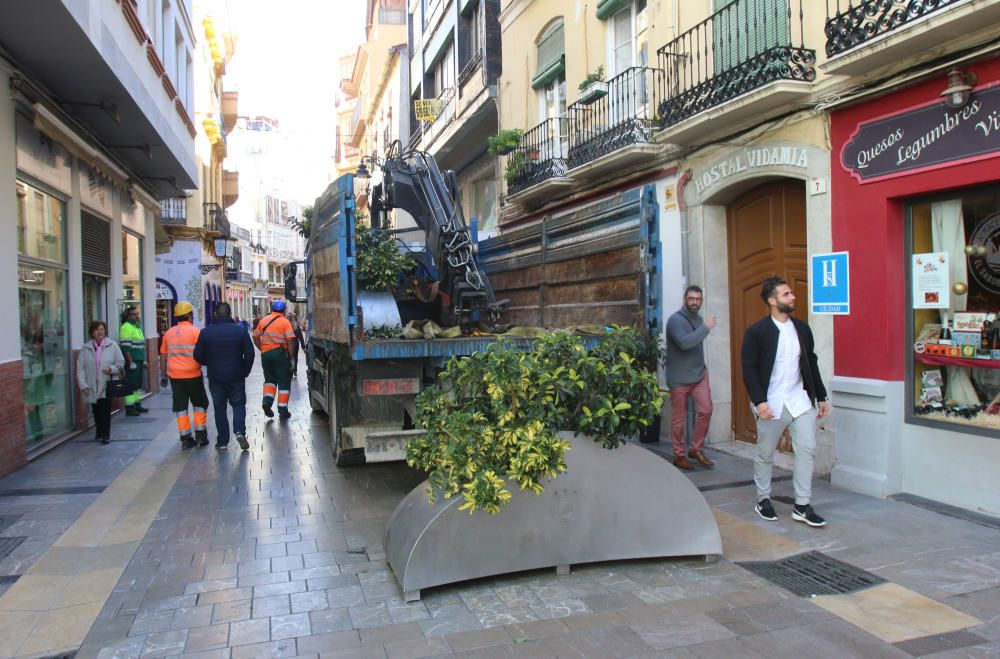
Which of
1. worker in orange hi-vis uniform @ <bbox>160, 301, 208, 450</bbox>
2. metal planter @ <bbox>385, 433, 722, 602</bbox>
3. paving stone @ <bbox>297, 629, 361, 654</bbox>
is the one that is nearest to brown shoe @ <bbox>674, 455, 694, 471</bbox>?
metal planter @ <bbox>385, 433, 722, 602</bbox>

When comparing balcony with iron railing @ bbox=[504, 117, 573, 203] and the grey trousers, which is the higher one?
balcony with iron railing @ bbox=[504, 117, 573, 203]

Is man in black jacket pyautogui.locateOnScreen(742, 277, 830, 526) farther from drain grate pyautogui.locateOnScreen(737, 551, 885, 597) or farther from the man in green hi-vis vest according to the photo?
the man in green hi-vis vest

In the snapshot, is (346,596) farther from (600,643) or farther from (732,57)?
(732,57)

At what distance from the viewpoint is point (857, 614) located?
3.81 metres

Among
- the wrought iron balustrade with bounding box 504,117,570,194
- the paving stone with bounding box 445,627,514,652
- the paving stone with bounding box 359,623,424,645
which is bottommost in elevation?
the paving stone with bounding box 445,627,514,652

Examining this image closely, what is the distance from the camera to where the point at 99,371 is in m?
9.08

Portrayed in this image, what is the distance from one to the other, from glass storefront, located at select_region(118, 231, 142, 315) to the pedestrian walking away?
3.96 metres

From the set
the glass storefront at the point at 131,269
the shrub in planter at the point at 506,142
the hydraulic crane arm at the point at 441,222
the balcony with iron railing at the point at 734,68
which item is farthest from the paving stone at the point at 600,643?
the glass storefront at the point at 131,269

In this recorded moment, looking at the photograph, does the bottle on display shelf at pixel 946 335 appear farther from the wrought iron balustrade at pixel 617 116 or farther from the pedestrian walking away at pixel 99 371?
the pedestrian walking away at pixel 99 371

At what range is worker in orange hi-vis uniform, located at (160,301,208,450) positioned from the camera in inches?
346

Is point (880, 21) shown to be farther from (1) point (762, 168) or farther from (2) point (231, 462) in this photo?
(2) point (231, 462)

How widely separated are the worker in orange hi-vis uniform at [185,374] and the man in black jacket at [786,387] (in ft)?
20.9

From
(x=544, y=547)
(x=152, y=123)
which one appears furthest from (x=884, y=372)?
(x=152, y=123)

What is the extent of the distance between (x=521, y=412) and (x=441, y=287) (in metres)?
4.60
